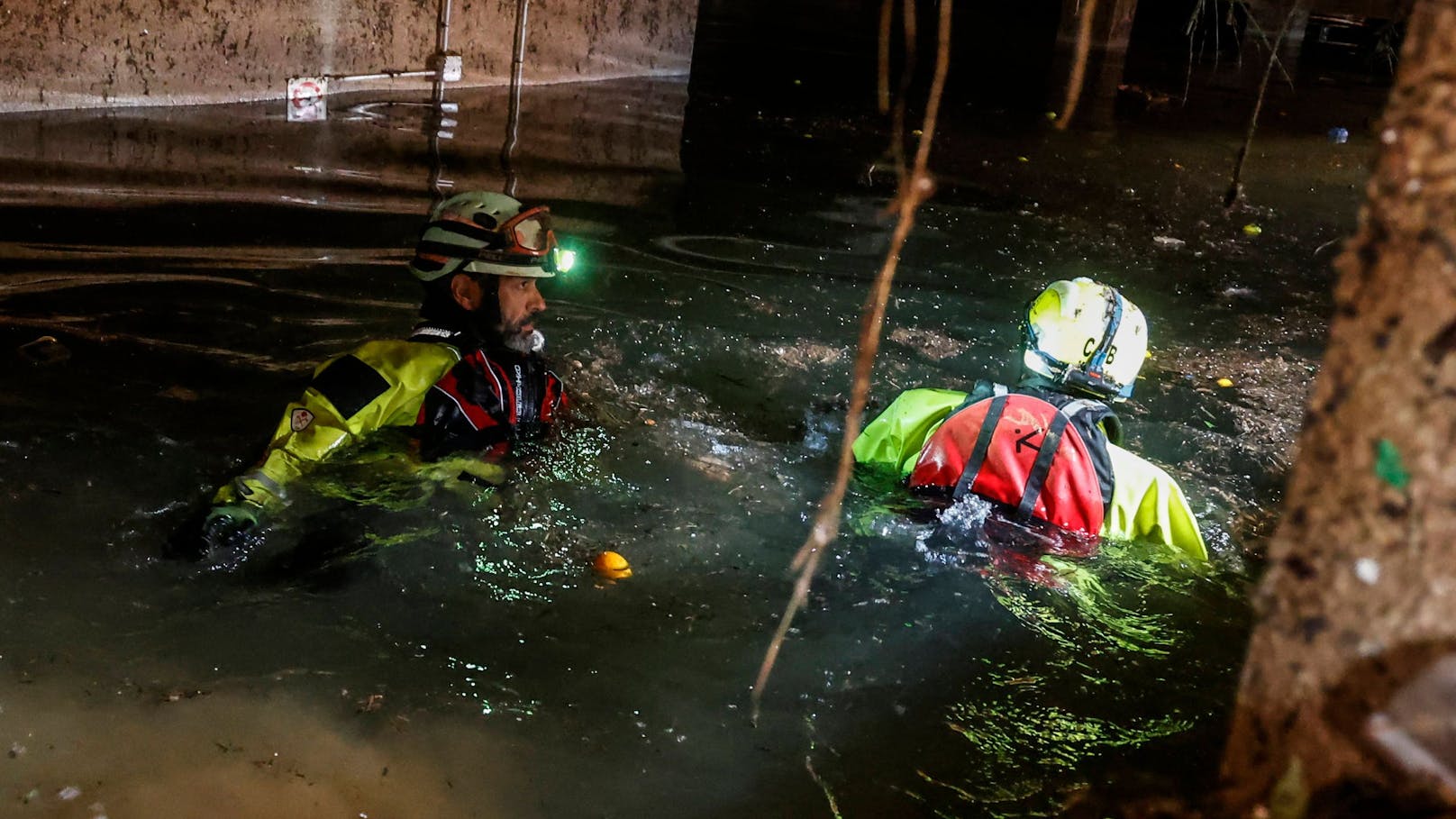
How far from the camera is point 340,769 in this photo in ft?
10.8

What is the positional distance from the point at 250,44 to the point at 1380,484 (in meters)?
10.8

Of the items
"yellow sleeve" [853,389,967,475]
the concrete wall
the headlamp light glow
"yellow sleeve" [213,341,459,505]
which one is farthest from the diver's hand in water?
the concrete wall

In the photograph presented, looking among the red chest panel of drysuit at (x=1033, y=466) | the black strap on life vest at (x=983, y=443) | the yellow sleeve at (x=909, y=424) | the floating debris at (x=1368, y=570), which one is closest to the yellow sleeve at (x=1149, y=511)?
the red chest panel of drysuit at (x=1033, y=466)

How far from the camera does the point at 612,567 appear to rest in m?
4.55

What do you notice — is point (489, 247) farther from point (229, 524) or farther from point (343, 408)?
point (229, 524)

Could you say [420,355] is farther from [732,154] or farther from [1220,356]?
[732,154]

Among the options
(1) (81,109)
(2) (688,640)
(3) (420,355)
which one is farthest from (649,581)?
(1) (81,109)

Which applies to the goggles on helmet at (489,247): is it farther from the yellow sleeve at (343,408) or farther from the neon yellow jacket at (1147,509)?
the neon yellow jacket at (1147,509)

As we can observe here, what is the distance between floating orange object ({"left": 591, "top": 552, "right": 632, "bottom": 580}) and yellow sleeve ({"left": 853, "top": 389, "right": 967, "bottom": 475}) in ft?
3.89

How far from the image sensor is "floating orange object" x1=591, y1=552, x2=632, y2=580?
4.54 meters

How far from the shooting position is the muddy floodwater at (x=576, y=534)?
11.4 feet

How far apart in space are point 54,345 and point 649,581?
341cm

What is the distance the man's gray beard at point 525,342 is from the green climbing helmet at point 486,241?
249 millimetres

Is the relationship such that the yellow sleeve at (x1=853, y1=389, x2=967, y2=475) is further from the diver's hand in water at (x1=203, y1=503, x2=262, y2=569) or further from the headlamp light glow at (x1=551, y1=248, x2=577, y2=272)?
the diver's hand in water at (x1=203, y1=503, x2=262, y2=569)
